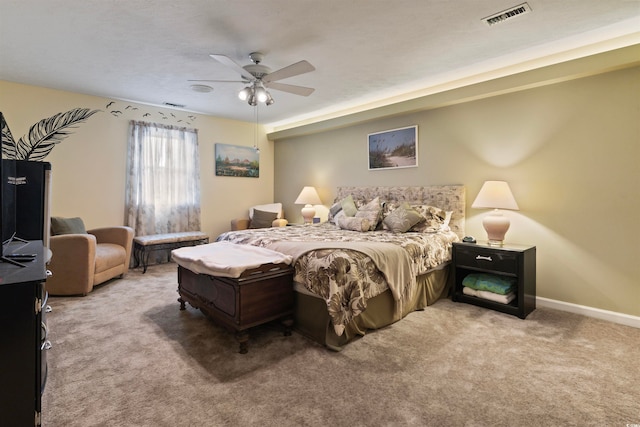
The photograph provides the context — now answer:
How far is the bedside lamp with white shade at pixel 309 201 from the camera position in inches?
221

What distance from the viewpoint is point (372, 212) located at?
166 inches

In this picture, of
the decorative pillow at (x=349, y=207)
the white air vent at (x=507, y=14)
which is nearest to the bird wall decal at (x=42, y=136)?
the decorative pillow at (x=349, y=207)

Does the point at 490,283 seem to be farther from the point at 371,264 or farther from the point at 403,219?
the point at 371,264

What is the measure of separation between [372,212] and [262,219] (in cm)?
260

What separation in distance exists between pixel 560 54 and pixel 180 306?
15.4ft

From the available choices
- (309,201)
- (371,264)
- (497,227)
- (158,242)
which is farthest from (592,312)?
(158,242)

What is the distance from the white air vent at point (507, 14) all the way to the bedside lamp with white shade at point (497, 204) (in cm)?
155

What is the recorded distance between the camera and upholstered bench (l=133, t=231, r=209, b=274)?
480 centimetres

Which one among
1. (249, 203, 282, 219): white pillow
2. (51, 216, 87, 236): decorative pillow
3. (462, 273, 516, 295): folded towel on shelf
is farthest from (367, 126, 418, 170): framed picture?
(51, 216, 87, 236): decorative pillow

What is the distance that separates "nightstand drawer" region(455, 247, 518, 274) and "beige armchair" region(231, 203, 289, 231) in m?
3.28

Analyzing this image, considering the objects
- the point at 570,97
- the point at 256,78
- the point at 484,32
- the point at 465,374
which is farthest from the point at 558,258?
the point at 256,78

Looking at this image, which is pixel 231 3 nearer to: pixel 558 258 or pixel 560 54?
pixel 560 54

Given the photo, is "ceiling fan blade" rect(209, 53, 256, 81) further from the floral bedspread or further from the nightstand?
the nightstand

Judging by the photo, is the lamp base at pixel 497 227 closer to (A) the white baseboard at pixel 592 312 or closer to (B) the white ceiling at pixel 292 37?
(A) the white baseboard at pixel 592 312
